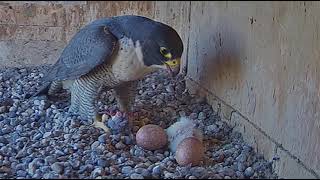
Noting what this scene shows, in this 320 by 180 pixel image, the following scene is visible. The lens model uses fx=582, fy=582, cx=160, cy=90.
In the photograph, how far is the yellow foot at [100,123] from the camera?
283cm

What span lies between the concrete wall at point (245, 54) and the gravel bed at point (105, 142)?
0.10m

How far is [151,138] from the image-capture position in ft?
8.46

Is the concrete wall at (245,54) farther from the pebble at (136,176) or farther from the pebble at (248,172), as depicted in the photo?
the pebble at (136,176)

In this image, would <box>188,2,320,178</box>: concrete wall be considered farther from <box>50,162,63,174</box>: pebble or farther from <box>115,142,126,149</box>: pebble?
<box>50,162,63,174</box>: pebble

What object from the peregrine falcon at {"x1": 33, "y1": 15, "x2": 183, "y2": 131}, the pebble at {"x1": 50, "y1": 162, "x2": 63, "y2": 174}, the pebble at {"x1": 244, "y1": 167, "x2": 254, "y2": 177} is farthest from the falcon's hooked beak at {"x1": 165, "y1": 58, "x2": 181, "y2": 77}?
the pebble at {"x1": 50, "y1": 162, "x2": 63, "y2": 174}

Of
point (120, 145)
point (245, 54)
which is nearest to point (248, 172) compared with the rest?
point (120, 145)

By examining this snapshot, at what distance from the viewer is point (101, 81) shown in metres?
2.93

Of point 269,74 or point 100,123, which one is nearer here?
point 269,74

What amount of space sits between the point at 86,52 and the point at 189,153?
0.80 metres

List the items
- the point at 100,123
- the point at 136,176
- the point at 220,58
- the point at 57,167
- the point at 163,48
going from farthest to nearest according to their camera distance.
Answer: the point at 220,58
the point at 100,123
the point at 163,48
the point at 57,167
the point at 136,176

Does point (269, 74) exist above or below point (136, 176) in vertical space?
above

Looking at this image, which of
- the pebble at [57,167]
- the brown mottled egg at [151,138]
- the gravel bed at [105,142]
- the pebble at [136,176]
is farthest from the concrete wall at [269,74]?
the pebble at [57,167]

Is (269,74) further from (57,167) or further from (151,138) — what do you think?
(57,167)

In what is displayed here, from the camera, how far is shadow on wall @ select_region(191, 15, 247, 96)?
2953 millimetres
